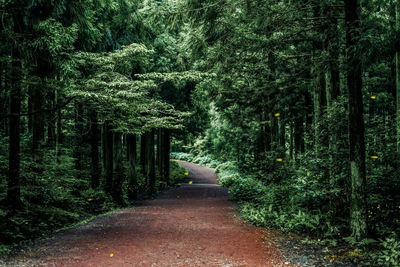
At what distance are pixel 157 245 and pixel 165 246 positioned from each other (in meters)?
0.20

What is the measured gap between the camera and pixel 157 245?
6.16 metres

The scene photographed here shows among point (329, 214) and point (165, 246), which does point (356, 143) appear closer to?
point (329, 214)

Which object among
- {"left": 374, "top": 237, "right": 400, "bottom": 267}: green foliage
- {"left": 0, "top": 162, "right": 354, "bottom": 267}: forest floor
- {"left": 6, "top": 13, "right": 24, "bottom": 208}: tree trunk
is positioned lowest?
{"left": 0, "top": 162, "right": 354, "bottom": 267}: forest floor

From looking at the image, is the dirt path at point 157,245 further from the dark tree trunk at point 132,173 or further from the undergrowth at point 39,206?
the dark tree trunk at point 132,173

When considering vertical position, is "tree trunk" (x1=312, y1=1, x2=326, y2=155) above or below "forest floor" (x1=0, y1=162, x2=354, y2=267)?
above

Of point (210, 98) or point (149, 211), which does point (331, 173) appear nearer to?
point (149, 211)

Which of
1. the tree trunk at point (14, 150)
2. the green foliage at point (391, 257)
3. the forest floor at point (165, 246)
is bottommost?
the forest floor at point (165, 246)

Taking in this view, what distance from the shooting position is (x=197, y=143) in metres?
47.2

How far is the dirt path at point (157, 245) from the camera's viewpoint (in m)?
5.17

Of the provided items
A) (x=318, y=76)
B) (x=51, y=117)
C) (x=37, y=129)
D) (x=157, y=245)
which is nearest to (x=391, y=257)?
(x=157, y=245)

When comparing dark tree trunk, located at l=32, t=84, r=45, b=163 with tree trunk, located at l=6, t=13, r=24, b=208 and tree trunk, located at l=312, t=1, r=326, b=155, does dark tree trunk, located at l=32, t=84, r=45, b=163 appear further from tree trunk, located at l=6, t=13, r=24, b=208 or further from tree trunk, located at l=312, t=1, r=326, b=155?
tree trunk, located at l=312, t=1, r=326, b=155

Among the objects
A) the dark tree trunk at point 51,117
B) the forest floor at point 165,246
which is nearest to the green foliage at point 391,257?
the forest floor at point 165,246

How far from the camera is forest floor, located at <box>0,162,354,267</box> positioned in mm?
5148

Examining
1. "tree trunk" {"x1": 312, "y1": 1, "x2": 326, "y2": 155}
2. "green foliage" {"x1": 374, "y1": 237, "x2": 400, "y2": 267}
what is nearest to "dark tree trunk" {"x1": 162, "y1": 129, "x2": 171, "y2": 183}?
"tree trunk" {"x1": 312, "y1": 1, "x2": 326, "y2": 155}
